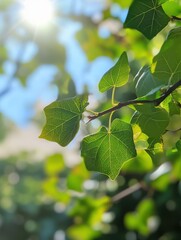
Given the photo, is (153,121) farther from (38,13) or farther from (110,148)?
(38,13)

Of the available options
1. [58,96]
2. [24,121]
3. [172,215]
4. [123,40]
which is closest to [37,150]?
[24,121]

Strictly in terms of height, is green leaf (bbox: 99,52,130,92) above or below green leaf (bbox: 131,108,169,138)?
above

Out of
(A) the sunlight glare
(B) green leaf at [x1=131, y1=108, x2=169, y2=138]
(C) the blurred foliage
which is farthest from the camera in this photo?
(A) the sunlight glare

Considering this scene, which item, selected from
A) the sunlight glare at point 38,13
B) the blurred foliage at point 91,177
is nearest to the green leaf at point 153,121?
the blurred foliage at point 91,177

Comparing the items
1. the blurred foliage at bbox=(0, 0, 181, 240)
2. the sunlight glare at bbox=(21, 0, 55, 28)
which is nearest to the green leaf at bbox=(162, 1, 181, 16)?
the blurred foliage at bbox=(0, 0, 181, 240)

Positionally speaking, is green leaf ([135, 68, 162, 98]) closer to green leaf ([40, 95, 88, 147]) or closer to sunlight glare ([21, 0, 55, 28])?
green leaf ([40, 95, 88, 147])
